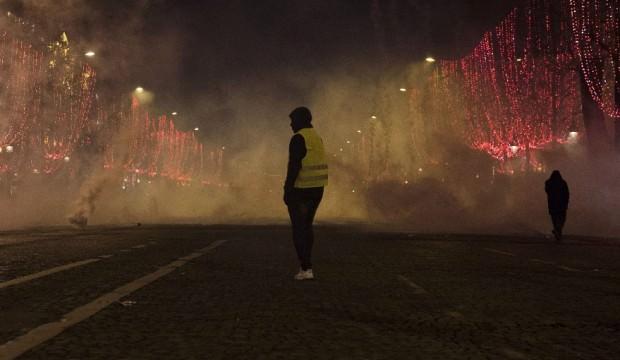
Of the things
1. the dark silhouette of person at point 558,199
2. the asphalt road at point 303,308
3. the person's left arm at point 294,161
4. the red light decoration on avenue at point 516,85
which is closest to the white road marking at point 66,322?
the asphalt road at point 303,308

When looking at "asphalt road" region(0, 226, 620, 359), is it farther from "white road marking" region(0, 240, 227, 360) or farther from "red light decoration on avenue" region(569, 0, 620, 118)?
"red light decoration on avenue" region(569, 0, 620, 118)

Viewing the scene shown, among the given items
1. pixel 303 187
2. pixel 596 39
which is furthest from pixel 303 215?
pixel 596 39

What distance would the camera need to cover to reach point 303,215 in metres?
10.1

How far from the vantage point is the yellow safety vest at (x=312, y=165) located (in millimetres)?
10062

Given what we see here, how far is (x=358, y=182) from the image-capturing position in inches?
2650

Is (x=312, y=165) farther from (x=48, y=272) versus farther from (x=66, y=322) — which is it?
(x=66, y=322)

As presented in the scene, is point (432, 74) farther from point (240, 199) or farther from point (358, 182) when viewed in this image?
point (240, 199)

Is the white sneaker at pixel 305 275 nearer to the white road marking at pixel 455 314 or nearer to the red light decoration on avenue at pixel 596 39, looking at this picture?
the white road marking at pixel 455 314

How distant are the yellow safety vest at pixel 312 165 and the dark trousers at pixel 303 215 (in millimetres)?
89

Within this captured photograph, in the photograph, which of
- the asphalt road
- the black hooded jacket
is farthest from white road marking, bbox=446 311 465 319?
the black hooded jacket

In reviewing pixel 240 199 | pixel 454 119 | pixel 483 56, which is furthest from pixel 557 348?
pixel 240 199

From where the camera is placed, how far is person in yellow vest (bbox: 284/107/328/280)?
394 inches

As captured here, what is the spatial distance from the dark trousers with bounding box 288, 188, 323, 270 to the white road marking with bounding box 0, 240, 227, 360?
1842 mm

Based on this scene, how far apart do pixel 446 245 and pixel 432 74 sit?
133 ft
